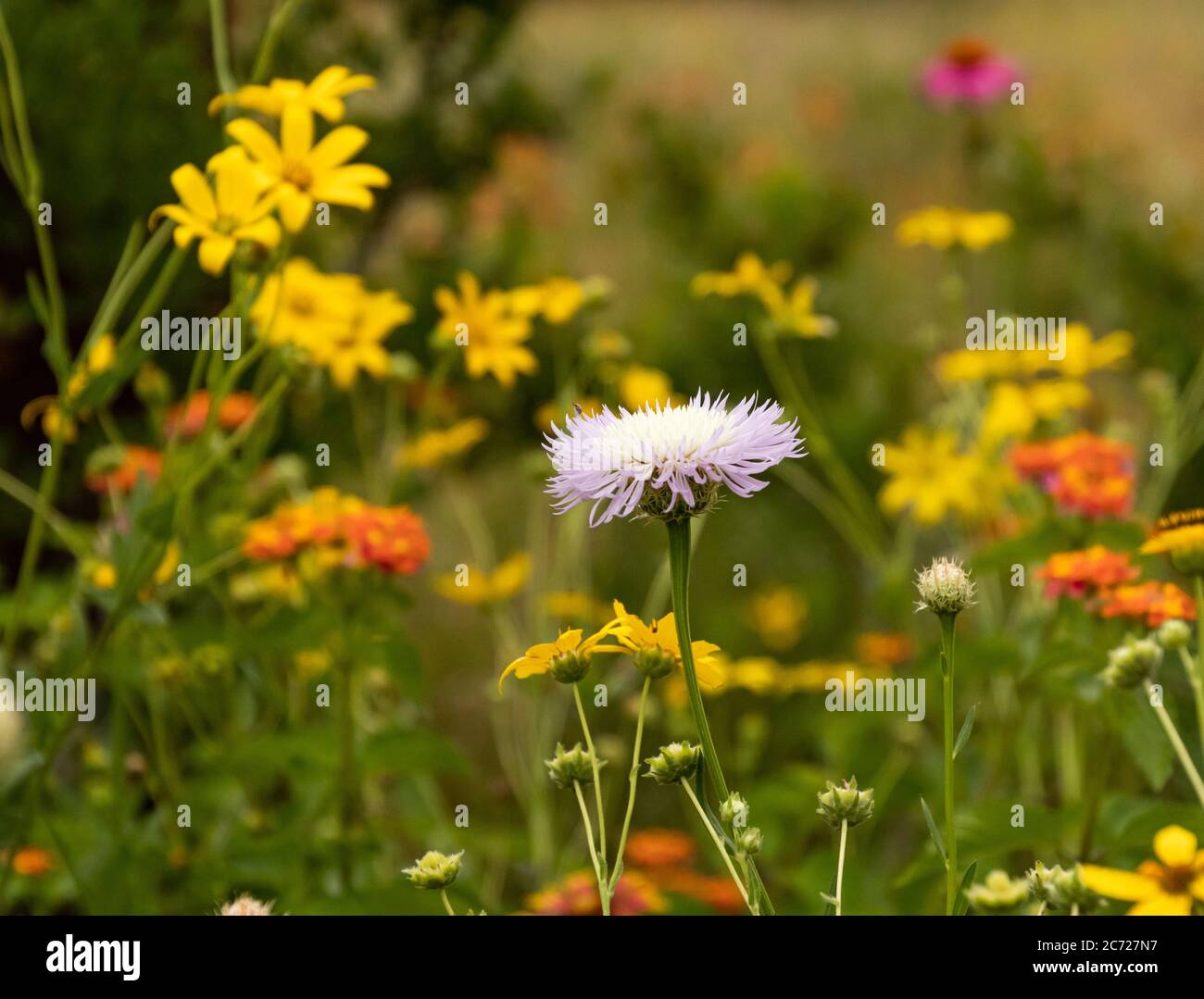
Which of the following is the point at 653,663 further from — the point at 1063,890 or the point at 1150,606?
the point at 1150,606

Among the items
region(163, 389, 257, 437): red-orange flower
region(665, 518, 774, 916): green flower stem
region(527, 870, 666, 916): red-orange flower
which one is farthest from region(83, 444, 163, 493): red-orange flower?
region(665, 518, 774, 916): green flower stem

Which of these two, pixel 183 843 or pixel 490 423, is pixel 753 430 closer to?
pixel 183 843

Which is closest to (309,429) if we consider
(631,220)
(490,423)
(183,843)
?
(490,423)

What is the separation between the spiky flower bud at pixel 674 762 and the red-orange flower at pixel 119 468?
480mm

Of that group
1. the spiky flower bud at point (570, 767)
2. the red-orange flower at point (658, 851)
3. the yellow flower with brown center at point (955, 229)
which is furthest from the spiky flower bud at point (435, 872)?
the yellow flower with brown center at point (955, 229)

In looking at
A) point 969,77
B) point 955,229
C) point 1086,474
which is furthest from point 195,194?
point 969,77

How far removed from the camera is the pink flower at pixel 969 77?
1.35m

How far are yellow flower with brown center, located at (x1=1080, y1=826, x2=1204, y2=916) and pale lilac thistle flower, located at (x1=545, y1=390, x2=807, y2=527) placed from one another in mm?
177

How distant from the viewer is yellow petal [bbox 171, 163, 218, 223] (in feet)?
1.92

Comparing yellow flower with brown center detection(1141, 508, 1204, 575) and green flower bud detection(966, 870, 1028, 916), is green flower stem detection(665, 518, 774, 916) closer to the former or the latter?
green flower bud detection(966, 870, 1028, 916)

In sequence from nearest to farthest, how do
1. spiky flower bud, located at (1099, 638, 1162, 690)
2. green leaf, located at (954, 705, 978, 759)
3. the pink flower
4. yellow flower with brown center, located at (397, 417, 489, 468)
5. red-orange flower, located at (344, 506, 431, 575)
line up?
green leaf, located at (954, 705, 978, 759) < spiky flower bud, located at (1099, 638, 1162, 690) < red-orange flower, located at (344, 506, 431, 575) < yellow flower with brown center, located at (397, 417, 489, 468) < the pink flower

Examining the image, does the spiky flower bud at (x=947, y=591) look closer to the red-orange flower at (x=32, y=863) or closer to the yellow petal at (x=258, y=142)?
the yellow petal at (x=258, y=142)
